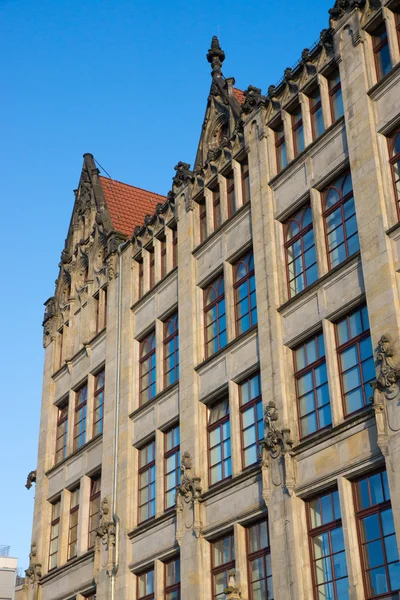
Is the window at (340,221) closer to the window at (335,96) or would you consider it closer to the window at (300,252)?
the window at (300,252)

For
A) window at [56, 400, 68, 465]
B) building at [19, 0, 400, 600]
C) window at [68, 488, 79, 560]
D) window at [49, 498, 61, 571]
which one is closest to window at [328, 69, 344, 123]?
building at [19, 0, 400, 600]

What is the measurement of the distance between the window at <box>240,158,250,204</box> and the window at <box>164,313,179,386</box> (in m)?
5.14

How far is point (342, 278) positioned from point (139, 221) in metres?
19.4

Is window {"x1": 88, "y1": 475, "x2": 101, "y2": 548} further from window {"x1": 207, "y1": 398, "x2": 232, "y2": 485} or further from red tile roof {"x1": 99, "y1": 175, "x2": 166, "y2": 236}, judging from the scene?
red tile roof {"x1": 99, "y1": 175, "x2": 166, "y2": 236}

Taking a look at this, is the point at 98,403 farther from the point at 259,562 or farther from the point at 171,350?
the point at 259,562

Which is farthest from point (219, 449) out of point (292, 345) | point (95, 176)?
point (95, 176)

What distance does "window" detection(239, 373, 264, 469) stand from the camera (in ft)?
86.1

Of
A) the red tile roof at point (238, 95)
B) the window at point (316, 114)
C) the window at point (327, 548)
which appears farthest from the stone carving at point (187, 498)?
the red tile roof at point (238, 95)

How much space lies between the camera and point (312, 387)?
81.2ft

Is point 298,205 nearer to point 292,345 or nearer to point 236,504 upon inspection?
point 292,345

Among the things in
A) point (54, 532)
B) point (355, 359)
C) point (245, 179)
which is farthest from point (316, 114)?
point (54, 532)

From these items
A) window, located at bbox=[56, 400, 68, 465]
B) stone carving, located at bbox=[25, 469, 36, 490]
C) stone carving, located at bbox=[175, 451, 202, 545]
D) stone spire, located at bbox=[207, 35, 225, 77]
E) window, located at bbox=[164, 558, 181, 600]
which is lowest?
window, located at bbox=[164, 558, 181, 600]

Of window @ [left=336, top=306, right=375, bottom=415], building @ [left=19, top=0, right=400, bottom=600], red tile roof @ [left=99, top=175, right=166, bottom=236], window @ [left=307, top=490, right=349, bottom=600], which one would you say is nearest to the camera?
window @ [left=307, top=490, right=349, bottom=600]

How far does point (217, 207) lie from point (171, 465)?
900cm
